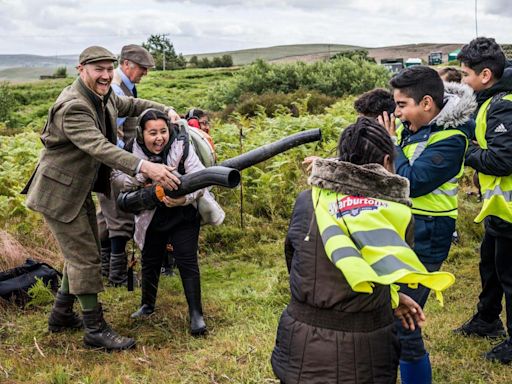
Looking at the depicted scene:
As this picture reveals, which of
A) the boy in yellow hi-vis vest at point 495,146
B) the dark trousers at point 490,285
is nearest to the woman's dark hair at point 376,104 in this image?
the boy in yellow hi-vis vest at point 495,146

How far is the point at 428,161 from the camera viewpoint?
3.46 metres

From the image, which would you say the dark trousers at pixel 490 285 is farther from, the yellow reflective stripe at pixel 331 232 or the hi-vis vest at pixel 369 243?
the yellow reflective stripe at pixel 331 232

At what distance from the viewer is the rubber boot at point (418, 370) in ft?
11.3

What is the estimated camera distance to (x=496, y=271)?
455cm

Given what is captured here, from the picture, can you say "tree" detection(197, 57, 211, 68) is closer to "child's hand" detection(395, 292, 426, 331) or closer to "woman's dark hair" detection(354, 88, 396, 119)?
"woman's dark hair" detection(354, 88, 396, 119)

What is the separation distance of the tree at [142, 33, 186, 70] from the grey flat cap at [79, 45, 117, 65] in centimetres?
5277

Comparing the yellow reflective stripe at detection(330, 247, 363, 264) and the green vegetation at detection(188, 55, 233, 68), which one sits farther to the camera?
the green vegetation at detection(188, 55, 233, 68)

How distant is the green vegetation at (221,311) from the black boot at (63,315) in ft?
0.31

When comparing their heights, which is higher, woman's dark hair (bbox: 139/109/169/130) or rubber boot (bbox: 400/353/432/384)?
woman's dark hair (bbox: 139/109/169/130)

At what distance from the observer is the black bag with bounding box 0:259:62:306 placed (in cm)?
553

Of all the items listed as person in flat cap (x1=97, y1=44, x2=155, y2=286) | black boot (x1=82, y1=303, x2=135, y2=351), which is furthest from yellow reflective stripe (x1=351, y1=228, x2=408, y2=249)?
person in flat cap (x1=97, y1=44, x2=155, y2=286)

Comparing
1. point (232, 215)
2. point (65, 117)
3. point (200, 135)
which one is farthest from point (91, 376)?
point (232, 215)

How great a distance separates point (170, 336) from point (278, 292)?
1.25 m

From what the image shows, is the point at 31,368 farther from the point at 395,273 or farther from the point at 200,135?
the point at 395,273
